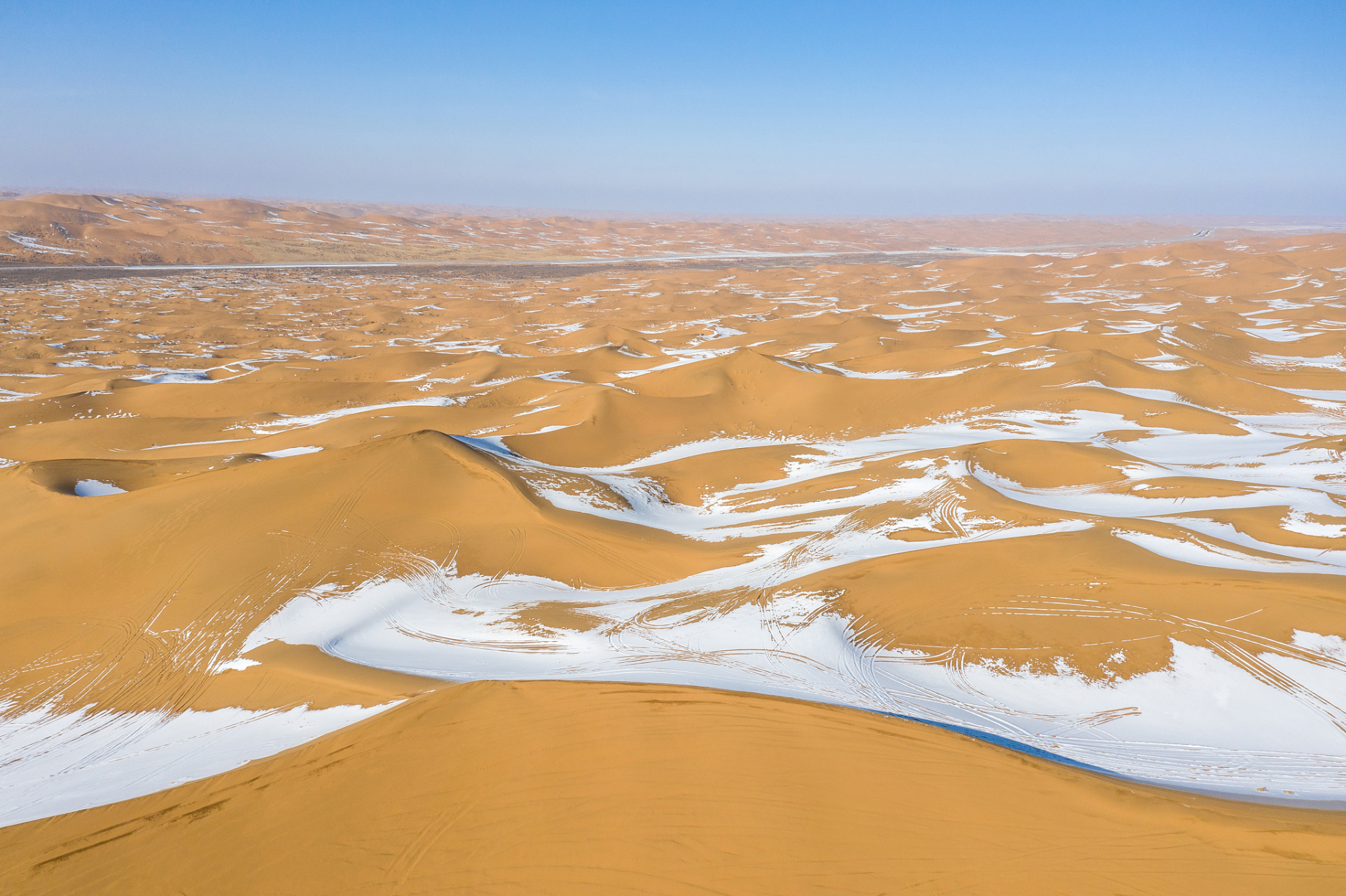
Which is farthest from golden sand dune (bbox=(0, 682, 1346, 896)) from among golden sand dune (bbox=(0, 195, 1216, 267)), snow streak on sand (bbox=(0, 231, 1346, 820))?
golden sand dune (bbox=(0, 195, 1216, 267))

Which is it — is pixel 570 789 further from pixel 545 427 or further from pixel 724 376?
pixel 724 376

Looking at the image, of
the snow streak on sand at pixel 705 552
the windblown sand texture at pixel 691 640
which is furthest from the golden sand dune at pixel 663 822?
the snow streak on sand at pixel 705 552

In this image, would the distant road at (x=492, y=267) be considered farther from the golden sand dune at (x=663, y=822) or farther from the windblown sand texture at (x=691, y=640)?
the golden sand dune at (x=663, y=822)

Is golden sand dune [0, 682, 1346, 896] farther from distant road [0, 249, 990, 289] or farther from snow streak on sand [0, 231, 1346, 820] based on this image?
distant road [0, 249, 990, 289]

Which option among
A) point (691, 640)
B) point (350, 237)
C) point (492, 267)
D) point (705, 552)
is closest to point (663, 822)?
point (691, 640)

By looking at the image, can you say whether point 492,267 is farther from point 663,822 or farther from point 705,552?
point 663,822

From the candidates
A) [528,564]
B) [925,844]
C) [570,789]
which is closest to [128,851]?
[570,789]
